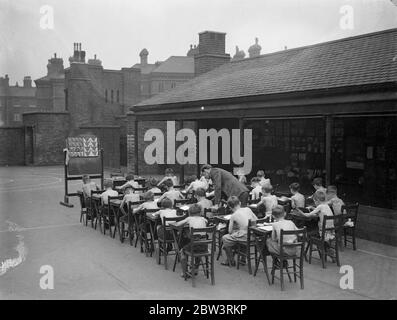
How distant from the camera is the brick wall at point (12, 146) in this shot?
1305 inches

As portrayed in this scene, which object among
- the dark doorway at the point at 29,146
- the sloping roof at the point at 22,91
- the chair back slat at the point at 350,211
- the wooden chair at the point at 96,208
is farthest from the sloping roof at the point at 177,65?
the chair back slat at the point at 350,211

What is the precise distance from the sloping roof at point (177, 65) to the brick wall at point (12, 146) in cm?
3545

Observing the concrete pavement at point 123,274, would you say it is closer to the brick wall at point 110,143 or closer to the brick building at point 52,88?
the brick wall at point 110,143

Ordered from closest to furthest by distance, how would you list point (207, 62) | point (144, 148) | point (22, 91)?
point (207, 62) < point (144, 148) < point (22, 91)

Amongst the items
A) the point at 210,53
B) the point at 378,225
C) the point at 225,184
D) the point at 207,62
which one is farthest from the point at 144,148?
the point at 378,225

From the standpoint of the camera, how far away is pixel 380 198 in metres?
14.7

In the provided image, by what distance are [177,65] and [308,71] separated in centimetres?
5606

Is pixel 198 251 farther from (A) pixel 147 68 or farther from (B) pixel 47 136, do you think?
(A) pixel 147 68

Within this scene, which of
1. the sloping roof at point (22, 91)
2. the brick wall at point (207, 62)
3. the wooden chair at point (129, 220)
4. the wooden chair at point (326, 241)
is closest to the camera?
the wooden chair at point (326, 241)

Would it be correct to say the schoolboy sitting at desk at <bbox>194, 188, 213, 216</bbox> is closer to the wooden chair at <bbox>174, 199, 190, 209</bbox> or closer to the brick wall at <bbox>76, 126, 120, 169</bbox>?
the wooden chair at <bbox>174, 199, 190, 209</bbox>

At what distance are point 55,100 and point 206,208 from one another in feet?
158

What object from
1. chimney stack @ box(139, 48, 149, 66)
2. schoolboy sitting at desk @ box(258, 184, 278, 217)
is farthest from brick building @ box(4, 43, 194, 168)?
schoolboy sitting at desk @ box(258, 184, 278, 217)

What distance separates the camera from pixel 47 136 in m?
34.0
